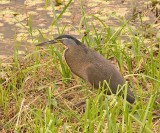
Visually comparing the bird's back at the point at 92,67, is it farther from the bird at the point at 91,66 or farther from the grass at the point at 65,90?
the grass at the point at 65,90

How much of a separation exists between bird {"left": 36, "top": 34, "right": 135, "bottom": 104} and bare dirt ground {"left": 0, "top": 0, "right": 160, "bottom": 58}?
4.87ft

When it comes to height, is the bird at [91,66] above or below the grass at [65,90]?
above

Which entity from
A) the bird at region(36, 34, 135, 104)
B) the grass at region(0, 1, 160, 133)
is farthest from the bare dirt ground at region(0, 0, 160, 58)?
the bird at region(36, 34, 135, 104)

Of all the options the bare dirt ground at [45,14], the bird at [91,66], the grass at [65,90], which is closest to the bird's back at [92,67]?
the bird at [91,66]

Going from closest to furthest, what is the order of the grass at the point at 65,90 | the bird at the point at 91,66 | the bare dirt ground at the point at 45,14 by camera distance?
the grass at the point at 65,90
the bird at the point at 91,66
the bare dirt ground at the point at 45,14

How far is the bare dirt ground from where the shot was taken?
20.9 ft

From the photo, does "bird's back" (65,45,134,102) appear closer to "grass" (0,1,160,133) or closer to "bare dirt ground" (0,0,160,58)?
"grass" (0,1,160,133)

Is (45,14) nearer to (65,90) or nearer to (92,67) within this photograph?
(92,67)

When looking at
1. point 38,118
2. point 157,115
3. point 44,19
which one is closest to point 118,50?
point 157,115

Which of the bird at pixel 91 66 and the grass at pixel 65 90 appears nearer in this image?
the grass at pixel 65 90

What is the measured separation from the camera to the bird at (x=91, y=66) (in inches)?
177

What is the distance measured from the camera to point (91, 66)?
4.61 m

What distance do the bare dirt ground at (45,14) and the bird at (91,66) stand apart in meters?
1.48

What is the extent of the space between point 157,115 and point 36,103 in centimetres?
99
